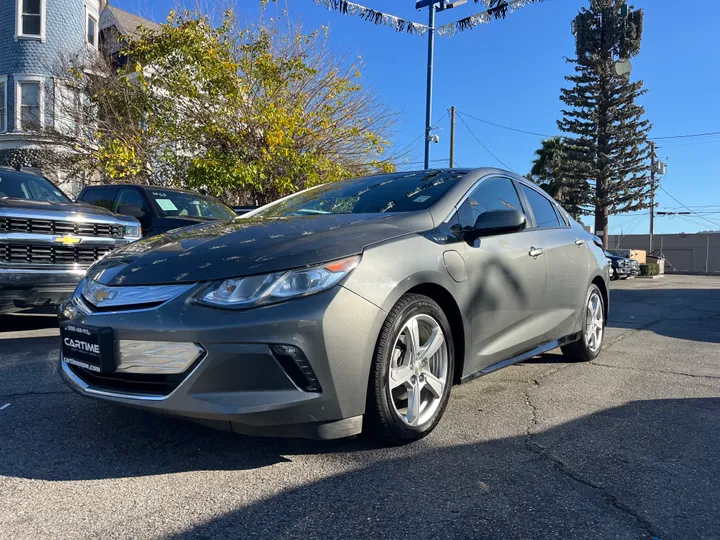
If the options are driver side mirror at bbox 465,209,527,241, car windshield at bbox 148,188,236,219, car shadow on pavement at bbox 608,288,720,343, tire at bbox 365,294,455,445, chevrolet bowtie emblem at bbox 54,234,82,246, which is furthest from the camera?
car windshield at bbox 148,188,236,219

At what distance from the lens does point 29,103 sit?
19844 millimetres

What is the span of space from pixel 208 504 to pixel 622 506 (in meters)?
1.73

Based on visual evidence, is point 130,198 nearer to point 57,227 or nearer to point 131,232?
point 131,232

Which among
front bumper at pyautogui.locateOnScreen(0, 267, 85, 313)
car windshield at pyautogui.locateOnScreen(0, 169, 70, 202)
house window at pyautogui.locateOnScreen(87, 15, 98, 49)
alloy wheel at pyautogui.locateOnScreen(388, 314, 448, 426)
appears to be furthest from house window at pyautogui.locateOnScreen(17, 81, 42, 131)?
alloy wheel at pyautogui.locateOnScreen(388, 314, 448, 426)

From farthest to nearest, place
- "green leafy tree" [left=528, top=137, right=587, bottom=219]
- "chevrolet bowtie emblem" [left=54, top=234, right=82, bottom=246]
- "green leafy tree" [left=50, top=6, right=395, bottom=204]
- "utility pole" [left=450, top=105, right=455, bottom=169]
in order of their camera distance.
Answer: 1. "green leafy tree" [left=528, top=137, right=587, bottom=219]
2. "utility pole" [left=450, top=105, right=455, bottom=169]
3. "green leafy tree" [left=50, top=6, right=395, bottom=204]
4. "chevrolet bowtie emblem" [left=54, top=234, right=82, bottom=246]

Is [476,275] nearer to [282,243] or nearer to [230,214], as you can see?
[282,243]

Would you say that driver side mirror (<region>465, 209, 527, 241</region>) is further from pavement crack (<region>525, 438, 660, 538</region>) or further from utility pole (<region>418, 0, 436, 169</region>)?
utility pole (<region>418, 0, 436, 169</region>)

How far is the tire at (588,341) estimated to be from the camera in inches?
201

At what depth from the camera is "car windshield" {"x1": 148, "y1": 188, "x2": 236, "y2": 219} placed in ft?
26.7

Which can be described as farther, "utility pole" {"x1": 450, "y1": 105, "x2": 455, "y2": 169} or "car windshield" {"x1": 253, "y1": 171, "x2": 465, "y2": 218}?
"utility pole" {"x1": 450, "y1": 105, "x2": 455, "y2": 169}

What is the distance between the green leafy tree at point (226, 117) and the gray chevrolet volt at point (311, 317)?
9337 mm

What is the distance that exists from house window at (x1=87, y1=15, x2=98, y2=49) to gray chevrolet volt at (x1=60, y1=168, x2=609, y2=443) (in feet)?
68.2

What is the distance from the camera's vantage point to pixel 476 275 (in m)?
3.49

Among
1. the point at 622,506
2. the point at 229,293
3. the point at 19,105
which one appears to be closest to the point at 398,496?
the point at 622,506
